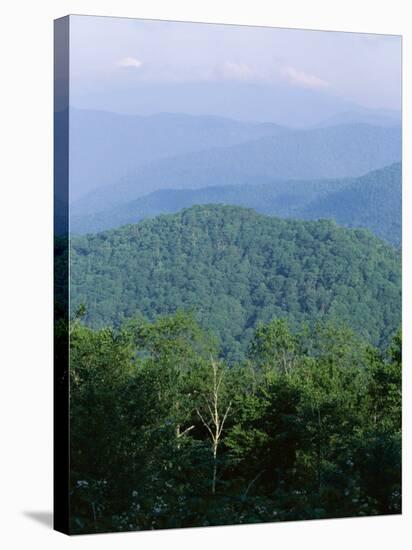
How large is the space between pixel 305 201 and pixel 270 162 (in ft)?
1.40

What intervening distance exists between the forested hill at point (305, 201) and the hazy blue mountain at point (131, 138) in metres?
0.28

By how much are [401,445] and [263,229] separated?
2.14 metres

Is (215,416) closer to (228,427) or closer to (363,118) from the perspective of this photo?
(228,427)

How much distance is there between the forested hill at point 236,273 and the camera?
11.8 m

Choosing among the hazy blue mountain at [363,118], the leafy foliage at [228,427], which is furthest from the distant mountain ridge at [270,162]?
the leafy foliage at [228,427]

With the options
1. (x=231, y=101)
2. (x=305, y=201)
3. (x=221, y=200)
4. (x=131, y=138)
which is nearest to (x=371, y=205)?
(x=305, y=201)

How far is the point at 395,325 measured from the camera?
42.2 ft

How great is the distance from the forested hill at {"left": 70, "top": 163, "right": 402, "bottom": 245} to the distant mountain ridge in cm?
6

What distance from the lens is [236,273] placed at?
12.2 meters

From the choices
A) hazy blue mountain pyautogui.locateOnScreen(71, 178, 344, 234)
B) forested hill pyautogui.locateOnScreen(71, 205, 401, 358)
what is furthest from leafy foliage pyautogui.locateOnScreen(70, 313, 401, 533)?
hazy blue mountain pyautogui.locateOnScreen(71, 178, 344, 234)

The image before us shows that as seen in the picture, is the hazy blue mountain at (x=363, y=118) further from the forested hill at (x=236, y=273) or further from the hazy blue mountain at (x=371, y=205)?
the forested hill at (x=236, y=273)

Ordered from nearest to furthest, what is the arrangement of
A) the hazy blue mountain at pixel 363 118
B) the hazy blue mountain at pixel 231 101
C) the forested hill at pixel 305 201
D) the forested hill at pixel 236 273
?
the forested hill at pixel 236 273, the hazy blue mountain at pixel 231 101, the forested hill at pixel 305 201, the hazy blue mountain at pixel 363 118

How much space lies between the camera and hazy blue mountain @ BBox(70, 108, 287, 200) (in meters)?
11.7

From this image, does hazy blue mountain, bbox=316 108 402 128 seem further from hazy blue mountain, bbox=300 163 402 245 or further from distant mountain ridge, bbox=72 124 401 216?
hazy blue mountain, bbox=300 163 402 245
